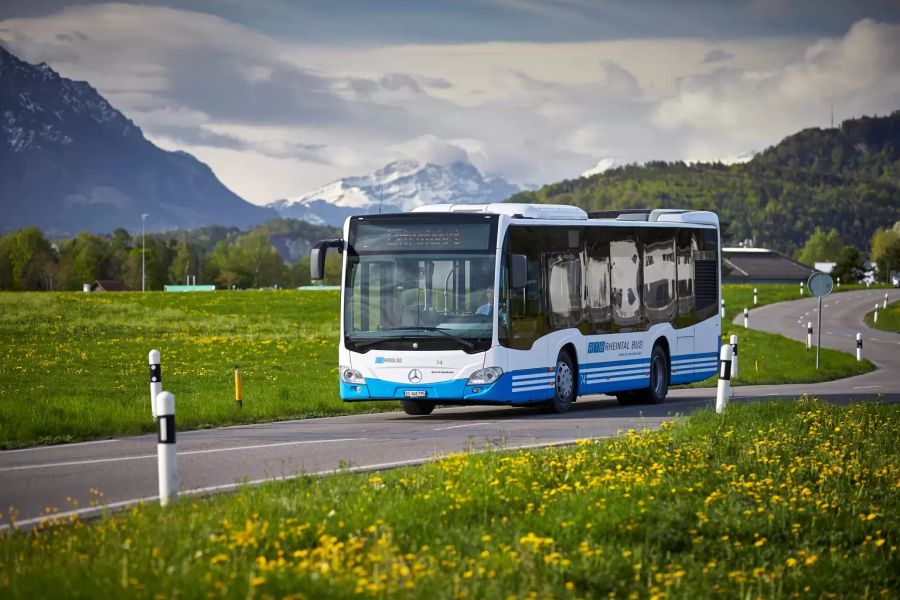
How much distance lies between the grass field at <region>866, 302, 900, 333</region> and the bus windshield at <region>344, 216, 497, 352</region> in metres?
61.6

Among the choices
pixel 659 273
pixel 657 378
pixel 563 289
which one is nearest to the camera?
pixel 563 289

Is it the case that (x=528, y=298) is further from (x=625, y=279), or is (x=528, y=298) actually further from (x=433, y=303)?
(x=625, y=279)

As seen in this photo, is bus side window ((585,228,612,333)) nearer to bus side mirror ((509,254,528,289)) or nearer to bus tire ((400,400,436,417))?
bus side mirror ((509,254,528,289))

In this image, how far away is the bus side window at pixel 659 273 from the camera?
24391 millimetres

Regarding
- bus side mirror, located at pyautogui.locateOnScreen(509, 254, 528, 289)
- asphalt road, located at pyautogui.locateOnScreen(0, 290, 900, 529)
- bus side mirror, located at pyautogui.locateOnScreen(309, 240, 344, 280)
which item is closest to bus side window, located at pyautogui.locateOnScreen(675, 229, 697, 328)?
asphalt road, located at pyautogui.locateOnScreen(0, 290, 900, 529)

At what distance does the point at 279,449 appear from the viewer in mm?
15820

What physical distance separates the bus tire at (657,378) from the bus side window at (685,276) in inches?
30.1

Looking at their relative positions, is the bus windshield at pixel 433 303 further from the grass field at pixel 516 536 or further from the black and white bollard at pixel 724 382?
the grass field at pixel 516 536

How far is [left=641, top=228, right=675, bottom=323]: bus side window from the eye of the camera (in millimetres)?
24391

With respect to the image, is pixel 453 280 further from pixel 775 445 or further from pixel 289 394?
pixel 775 445

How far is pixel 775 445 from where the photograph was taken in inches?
545

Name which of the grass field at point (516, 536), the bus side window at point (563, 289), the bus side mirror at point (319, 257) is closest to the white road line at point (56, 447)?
the bus side mirror at point (319, 257)

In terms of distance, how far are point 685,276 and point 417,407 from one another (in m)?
6.44

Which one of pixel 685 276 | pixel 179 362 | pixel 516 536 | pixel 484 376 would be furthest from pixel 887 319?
pixel 516 536
